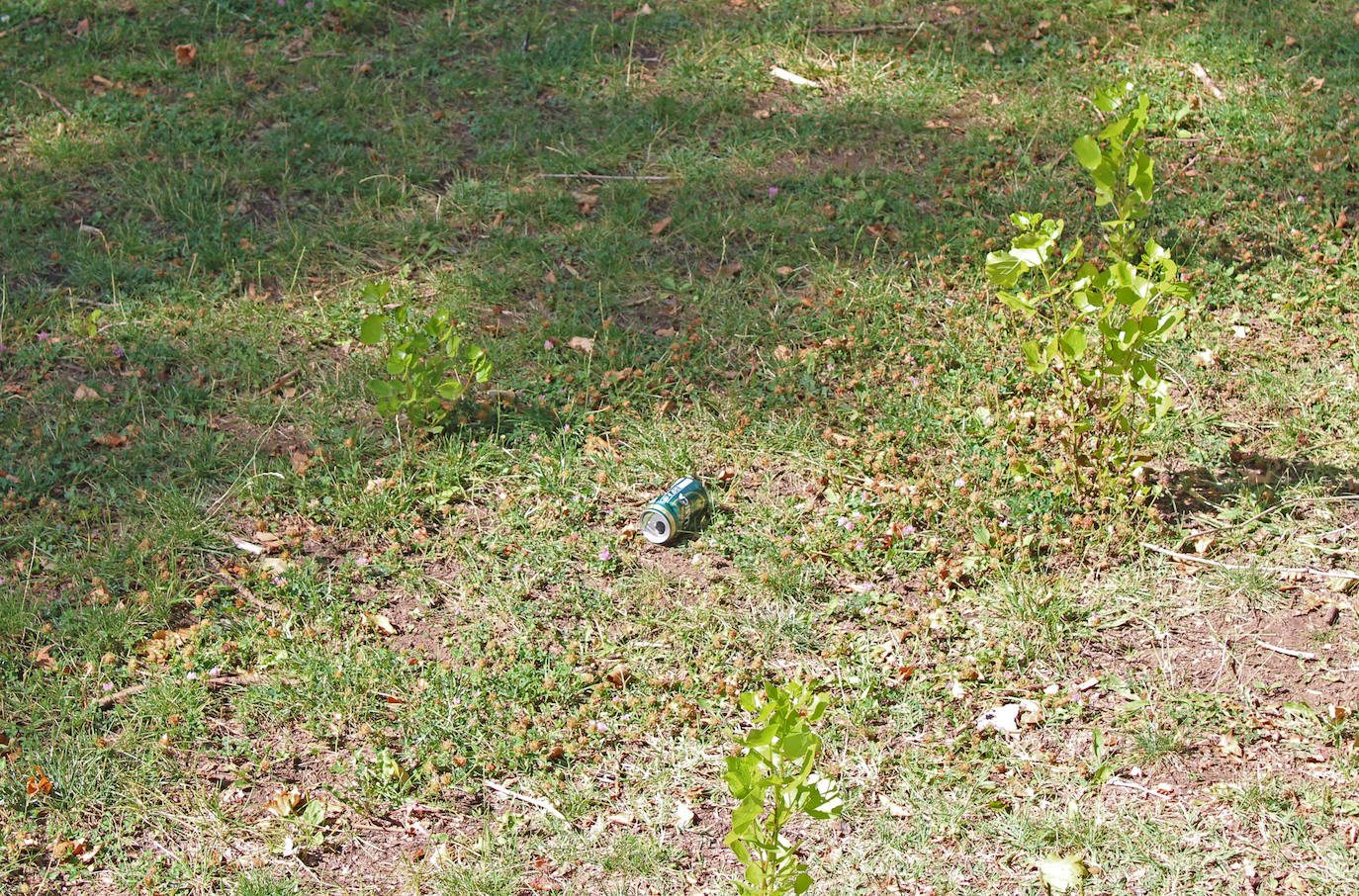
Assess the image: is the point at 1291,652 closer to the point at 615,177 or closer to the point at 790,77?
the point at 615,177

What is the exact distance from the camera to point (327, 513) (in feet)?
13.1

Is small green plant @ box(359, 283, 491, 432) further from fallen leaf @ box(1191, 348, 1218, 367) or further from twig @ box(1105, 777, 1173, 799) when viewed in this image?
fallen leaf @ box(1191, 348, 1218, 367)

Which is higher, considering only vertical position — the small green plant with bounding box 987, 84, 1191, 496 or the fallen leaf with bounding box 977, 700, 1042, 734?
the small green plant with bounding box 987, 84, 1191, 496

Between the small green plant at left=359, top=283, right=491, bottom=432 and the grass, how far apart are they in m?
0.15

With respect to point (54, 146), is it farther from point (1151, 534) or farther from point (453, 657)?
point (1151, 534)

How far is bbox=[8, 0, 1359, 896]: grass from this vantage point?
10.3ft

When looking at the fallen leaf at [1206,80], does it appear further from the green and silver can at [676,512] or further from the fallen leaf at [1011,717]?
the fallen leaf at [1011,717]

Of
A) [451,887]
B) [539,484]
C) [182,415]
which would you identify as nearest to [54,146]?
[182,415]

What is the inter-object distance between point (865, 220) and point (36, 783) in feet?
12.1

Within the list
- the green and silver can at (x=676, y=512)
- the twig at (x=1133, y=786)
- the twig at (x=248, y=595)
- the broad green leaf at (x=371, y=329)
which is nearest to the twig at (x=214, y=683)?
the twig at (x=248, y=595)

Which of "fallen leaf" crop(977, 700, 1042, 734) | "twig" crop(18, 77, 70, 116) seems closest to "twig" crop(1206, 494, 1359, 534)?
"fallen leaf" crop(977, 700, 1042, 734)

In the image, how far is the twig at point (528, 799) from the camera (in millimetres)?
3148

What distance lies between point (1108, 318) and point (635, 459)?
1629mm

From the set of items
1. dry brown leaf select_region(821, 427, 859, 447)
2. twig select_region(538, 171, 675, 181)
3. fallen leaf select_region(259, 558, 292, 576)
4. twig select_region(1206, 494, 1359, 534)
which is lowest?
fallen leaf select_region(259, 558, 292, 576)
